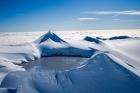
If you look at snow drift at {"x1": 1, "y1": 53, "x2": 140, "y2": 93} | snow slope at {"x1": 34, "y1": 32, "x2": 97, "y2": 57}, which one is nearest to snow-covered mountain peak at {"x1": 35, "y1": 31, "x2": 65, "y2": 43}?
snow slope at {"x1": 34, "y1": 32, "x2": 97, "y2": 57}

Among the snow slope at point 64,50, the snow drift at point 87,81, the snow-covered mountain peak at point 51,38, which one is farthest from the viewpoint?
the snow-covered mountain peak at point 51,38

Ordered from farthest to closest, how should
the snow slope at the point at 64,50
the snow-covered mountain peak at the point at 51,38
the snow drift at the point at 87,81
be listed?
the snow-covered mountain peak at the point at 51,38 < the snow slope at the point at 64,50 < the snow drift at the point at 87,81

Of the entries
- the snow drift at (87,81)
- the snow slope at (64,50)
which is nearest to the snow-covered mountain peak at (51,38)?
the snow slope at (64,50)

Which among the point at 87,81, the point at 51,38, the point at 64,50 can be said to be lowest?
the point at 64,50

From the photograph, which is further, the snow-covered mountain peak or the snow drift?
the snow-covered mountain peak

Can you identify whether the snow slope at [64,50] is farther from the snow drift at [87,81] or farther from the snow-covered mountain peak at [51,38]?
the snow drift at [87,81]

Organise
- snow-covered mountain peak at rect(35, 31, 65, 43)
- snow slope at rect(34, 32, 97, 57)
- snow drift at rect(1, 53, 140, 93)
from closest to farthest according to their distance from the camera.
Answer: snow drift at rect(1, 53, 140, 93) < snow slope at rect(34, 32, 97, 57) < snow-covered mountain peak at rect(35, 31, 65, 43)

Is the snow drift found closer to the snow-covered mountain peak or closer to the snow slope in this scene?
the snow slope

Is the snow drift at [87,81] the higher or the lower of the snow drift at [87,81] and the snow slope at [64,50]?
the higher

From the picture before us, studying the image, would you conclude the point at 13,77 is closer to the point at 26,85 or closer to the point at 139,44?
the point at 26,85

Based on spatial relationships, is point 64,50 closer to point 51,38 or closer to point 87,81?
point 51,38

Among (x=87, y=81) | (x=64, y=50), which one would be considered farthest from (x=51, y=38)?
(x=87, y=81)

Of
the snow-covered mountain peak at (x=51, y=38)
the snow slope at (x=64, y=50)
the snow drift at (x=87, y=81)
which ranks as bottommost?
the snow slope at (x=64, y=50)
